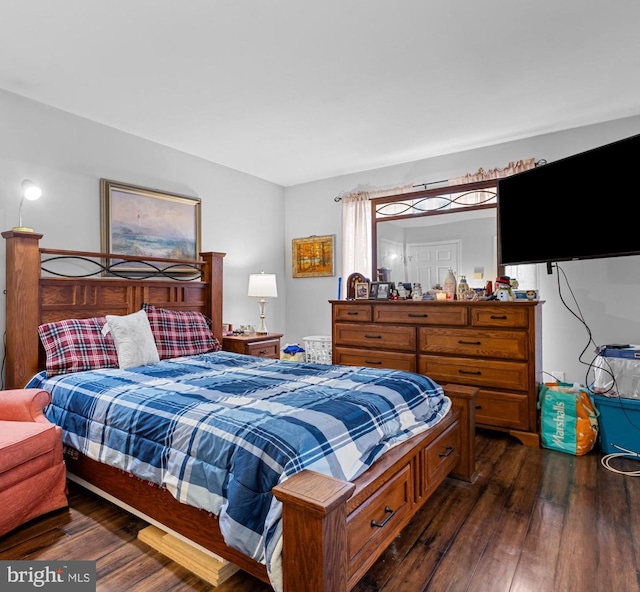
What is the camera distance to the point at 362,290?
4.14 meters

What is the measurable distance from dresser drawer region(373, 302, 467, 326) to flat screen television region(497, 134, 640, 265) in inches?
22.8

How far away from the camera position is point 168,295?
11.8 feet

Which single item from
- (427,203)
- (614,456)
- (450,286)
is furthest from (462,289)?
(614,456)

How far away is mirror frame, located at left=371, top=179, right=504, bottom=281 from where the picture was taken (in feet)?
12.6

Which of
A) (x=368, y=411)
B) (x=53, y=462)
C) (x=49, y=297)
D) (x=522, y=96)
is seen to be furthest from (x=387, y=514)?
(x=522, y=96)

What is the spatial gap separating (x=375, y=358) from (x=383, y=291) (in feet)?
2.15

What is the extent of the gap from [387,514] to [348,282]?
2.87m

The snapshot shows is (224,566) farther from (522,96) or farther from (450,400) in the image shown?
(522,96)

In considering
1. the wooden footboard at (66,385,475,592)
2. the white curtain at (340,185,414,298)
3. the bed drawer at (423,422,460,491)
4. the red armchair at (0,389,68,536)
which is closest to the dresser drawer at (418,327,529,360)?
the wooden footboard at (66,385,475,592)

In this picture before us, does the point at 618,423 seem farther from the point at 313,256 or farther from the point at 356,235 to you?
the point at 313,256

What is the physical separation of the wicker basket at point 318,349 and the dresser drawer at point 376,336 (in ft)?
2.23

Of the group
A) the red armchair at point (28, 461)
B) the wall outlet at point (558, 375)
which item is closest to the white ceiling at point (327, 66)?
the red armchair at point (28, 461)

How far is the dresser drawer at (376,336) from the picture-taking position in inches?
142

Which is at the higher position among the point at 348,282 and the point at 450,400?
the point at 348,282
